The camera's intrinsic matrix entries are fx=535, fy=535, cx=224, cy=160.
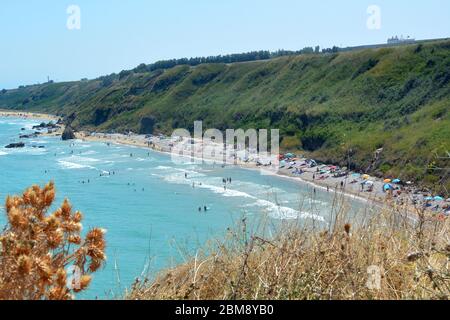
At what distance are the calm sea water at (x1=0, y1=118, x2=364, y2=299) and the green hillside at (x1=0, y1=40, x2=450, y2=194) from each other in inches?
313

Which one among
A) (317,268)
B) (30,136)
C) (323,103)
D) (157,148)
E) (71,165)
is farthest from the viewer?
(30,136)

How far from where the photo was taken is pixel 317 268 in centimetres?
350

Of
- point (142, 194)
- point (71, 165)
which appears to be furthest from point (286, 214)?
point (71, 165)

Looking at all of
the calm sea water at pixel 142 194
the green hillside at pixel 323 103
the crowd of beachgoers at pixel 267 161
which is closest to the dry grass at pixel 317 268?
the calm sea water at pixel 142 194

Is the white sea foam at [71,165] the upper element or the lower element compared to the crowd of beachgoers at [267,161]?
lower

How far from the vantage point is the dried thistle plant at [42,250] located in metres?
2.42

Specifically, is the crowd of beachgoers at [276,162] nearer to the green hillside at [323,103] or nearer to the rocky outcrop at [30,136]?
the green hillside at [323,103]

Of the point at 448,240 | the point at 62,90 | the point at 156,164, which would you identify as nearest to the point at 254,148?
the point at 156,164

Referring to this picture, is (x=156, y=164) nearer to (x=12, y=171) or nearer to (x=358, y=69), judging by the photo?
(x=12, y=171)

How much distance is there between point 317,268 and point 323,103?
6344 cm

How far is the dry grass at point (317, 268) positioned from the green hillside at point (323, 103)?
1763 centimetres

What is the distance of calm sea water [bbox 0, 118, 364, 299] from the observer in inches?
1085

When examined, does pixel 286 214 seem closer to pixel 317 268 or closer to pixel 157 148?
pixel 317 268

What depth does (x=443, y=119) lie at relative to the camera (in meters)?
44.3
